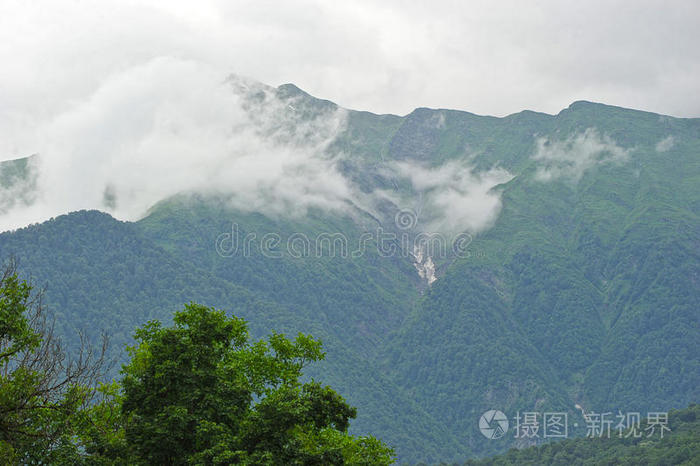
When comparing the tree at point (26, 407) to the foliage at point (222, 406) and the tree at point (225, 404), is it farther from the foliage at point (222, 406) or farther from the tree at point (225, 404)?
the tree at point (225, 404)

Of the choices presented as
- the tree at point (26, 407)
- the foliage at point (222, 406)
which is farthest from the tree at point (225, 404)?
the tree at point (26, 407)

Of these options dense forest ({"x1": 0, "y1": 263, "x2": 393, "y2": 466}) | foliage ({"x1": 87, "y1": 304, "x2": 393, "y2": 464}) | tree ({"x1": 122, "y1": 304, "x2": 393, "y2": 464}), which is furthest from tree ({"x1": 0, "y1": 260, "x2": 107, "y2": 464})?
tree ({"x1": 122, "y1": 304, "x2": 393, "y2": 464})

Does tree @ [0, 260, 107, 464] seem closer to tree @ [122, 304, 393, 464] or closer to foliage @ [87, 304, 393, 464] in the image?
foliage @ [87, 304, 393, 464]

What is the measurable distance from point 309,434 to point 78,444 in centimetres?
1110

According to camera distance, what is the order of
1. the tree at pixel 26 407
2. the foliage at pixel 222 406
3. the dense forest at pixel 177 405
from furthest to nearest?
the foliage at pixel 222 406 → the dense forest at pixel 177 405 → the tree at pixel 26 407

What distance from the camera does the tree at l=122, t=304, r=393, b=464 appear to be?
1724 inches

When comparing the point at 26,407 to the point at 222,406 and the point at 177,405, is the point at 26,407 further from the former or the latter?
the point at 222,406

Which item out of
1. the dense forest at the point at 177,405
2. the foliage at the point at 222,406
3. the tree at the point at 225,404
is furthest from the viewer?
the tree at the point at 225,404

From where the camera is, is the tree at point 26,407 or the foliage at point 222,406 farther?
the foliage at point 222,406

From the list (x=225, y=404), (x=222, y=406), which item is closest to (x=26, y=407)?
(x=222, y=406)

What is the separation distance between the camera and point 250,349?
52938 mm

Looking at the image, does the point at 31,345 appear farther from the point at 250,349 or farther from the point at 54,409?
the point at 250,349

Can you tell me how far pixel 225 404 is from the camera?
1898 inches

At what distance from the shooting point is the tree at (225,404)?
43781 mm
